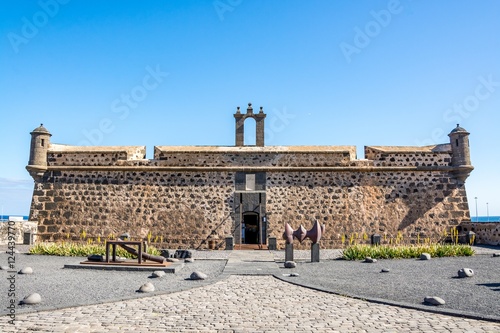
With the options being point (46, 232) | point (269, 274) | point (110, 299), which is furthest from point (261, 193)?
point (110, 299)

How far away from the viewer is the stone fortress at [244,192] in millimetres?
18484

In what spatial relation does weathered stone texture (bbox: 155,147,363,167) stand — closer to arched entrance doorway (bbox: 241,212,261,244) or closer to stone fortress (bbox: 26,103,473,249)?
stone fortress (bbox: 26,103,473,249)

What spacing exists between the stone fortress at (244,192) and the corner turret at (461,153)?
0.16 feet

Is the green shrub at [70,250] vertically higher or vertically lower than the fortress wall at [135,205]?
lower

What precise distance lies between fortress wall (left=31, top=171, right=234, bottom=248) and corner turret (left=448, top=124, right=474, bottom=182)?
10964 mm

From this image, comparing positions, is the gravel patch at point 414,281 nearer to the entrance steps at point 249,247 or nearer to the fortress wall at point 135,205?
the entrance steps at point 249,247

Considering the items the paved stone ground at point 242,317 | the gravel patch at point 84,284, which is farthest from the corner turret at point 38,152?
the paved stone ground at point 242,317

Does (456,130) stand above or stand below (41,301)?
above

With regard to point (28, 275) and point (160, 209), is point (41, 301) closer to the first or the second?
point (28, 275)

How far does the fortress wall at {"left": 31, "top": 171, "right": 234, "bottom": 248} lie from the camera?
18.5m

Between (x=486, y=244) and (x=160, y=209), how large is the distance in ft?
50.1

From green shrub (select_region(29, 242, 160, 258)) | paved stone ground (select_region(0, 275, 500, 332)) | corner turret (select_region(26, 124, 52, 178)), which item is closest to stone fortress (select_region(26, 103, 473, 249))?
corner turret (select_region(26, 124, 52, 178))

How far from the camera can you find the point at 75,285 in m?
8.20

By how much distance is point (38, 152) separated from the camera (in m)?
19.0
